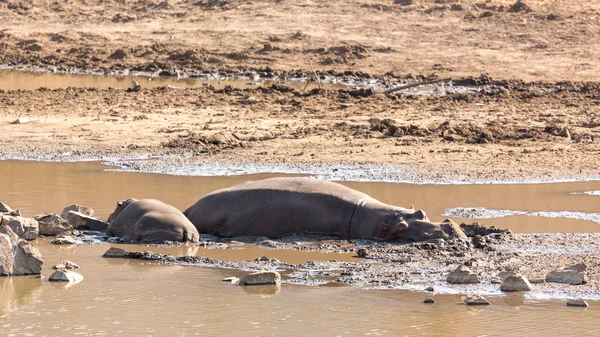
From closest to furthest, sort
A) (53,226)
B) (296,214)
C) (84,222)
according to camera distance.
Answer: (53,226) < (296,214) < (84,222)

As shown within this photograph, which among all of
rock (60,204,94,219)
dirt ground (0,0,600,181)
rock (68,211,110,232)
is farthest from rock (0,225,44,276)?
dirt ground (0,0,600,181)

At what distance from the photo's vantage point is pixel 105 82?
21.8 m

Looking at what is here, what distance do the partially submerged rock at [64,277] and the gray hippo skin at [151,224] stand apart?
137 centimetres

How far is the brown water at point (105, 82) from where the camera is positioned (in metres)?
21.0

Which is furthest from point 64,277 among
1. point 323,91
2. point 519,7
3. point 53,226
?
point 519,7

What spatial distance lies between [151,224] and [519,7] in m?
19.6

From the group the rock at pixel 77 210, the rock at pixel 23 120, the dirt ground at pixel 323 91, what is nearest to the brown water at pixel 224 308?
the rock at pixel 77 210

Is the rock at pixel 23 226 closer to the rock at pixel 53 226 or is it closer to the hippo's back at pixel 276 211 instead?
the rock at pixel 53 226

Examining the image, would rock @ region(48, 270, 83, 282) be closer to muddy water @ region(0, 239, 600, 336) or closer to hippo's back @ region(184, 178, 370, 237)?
muddy water @ region(0, 239, 600, 336)

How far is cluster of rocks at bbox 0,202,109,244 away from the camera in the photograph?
355 inches

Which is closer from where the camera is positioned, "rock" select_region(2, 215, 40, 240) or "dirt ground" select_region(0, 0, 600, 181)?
Result: "rock" select_region(2, 215, 40, 240)

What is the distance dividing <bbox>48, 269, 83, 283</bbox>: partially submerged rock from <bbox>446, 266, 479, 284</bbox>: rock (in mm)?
2648

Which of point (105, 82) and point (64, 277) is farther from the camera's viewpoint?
point (105, 82)

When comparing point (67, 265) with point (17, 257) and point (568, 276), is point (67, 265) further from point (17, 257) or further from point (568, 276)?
point (568, 276)
